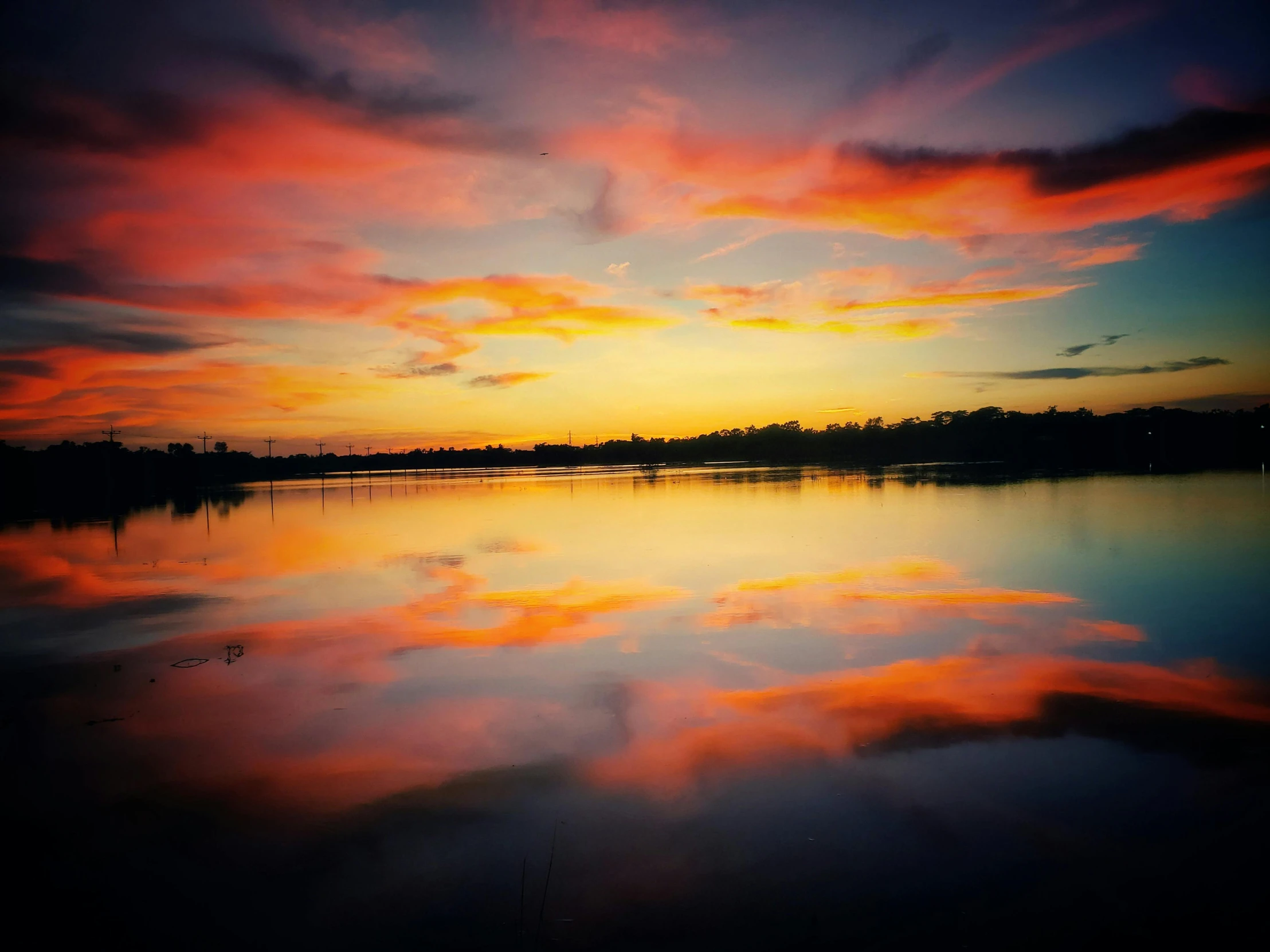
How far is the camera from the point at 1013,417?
162375mm

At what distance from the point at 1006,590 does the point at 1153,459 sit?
92448 mm

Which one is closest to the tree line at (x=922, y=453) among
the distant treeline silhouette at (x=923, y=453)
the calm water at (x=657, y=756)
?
the distant treeline silhouette at (x=923, y=453)

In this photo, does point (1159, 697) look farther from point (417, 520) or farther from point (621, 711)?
point (417, 520)

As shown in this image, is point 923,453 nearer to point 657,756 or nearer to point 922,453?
point 922,453

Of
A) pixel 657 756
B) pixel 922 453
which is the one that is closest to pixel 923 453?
pixel 922 453

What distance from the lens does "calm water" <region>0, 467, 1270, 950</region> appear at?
16.2 ft

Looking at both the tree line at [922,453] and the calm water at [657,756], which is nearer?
the calm water at [657,756]

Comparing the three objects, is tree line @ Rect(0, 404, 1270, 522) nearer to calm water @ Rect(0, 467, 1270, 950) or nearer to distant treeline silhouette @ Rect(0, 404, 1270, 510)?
distant treeline silhouette @ Rect(0, 404, 1270, 510)

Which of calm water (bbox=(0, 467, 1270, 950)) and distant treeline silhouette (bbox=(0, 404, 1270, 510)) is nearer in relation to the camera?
calm water (bbox=(0, 467, 1270, 950))

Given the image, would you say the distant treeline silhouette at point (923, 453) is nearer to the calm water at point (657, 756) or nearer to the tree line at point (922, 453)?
the tree line at point (922, 453)

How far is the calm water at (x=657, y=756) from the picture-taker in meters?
4.93

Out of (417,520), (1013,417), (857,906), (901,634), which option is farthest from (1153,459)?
(857,906)

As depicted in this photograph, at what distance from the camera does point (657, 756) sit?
23.9 ft

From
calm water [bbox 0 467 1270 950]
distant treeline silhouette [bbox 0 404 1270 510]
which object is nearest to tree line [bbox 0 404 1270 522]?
distant treeline silhouette [bbox 0 404 1270 510]
